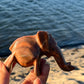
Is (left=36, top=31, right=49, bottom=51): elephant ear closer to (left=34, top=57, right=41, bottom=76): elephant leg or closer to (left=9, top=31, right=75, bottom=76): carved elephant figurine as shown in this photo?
(left=9, top=31, right=75, bottom=76): carved elephant figurine

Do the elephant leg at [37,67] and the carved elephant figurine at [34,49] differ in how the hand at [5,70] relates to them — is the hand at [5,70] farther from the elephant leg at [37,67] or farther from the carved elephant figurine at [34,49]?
the elephant leg at [37,67]

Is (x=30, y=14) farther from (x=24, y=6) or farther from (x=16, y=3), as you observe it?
(x=16, y=3)

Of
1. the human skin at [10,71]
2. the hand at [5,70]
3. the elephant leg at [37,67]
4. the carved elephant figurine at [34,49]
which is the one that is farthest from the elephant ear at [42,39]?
the hand at [5,70]

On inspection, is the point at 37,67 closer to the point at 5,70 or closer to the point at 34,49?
the point at 34,49

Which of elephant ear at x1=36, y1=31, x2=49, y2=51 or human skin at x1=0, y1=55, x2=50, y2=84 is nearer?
human skin at x1=0, y1=55, x2=50, y2=84

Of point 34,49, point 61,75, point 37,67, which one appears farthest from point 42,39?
point 61,75

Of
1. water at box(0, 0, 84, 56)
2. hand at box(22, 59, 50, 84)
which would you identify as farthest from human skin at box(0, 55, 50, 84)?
water at box(0, 0, 84, 56)
